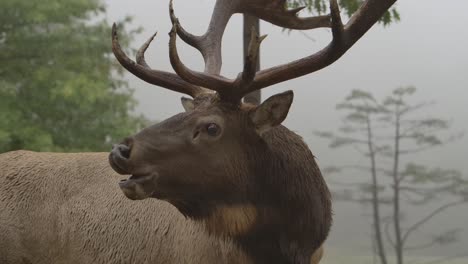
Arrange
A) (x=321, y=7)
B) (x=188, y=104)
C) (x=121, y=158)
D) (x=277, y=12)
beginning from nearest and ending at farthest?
(x=121, y=158) → (x=188, y=104) → (x=277, y=12) → (x=321, y=7)

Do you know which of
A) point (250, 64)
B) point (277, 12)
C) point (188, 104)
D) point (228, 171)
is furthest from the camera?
point (277, 12)

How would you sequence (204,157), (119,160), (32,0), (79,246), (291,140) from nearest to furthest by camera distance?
(119,160)
(204,157)
(291,140)
(79,246)
(32,0)

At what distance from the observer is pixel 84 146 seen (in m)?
11.6

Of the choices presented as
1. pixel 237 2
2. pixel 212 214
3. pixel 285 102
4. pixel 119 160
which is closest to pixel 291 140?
pixel 285 102

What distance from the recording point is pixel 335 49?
152 inches

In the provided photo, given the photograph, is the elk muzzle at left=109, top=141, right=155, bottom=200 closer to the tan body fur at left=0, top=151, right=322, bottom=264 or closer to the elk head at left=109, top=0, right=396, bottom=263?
the elk head at left=109, top=0, right=396, bottom=263

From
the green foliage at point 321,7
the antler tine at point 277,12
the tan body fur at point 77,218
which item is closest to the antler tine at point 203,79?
the tan body fur at point 77,218

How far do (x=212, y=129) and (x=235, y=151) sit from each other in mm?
172

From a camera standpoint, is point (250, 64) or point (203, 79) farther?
point (203, 79)

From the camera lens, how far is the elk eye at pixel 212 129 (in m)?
3.83

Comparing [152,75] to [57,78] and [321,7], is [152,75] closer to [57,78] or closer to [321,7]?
[321,7]

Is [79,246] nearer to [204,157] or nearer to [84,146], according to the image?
[204,157]

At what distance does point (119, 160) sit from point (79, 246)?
1505 millimetres

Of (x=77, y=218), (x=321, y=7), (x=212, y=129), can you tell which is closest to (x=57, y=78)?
(x=321, y=7)
